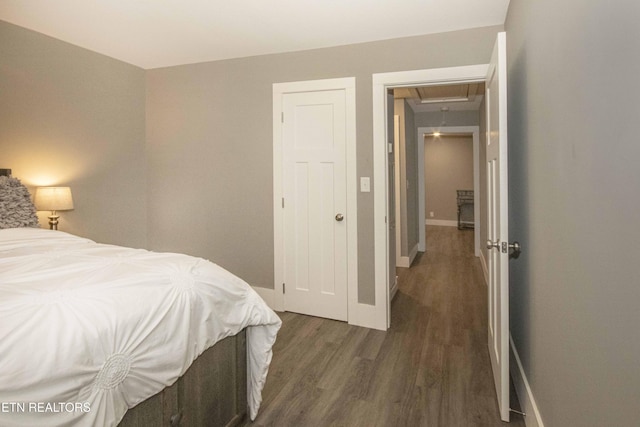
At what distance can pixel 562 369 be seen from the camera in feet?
4.58

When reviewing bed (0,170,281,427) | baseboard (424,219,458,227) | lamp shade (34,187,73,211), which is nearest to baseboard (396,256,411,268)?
bed (0,170,281,427)

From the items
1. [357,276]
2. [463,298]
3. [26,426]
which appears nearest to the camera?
[26,426]

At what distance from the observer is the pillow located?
2516 mm

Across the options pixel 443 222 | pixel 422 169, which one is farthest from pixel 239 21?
pixel 443 222

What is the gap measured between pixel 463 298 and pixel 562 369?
2646 mm

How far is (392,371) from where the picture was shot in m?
2.46

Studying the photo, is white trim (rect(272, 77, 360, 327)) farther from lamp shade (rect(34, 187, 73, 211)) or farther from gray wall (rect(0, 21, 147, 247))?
lamp shade (rect(34, 187, 73, 211))

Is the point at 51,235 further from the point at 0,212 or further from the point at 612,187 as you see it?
the point at 612,187

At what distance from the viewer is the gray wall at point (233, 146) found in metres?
3.16

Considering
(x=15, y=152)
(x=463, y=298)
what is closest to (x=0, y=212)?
(x=15, y=152)

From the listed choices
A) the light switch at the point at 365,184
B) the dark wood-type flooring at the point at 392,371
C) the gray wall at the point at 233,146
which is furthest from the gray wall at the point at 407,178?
the gray wall at the point at 233,146

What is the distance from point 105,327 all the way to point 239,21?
2358 mm

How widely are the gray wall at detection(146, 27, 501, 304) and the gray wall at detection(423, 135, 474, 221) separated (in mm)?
6350

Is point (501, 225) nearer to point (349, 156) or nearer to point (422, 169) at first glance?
point (349, 156)
